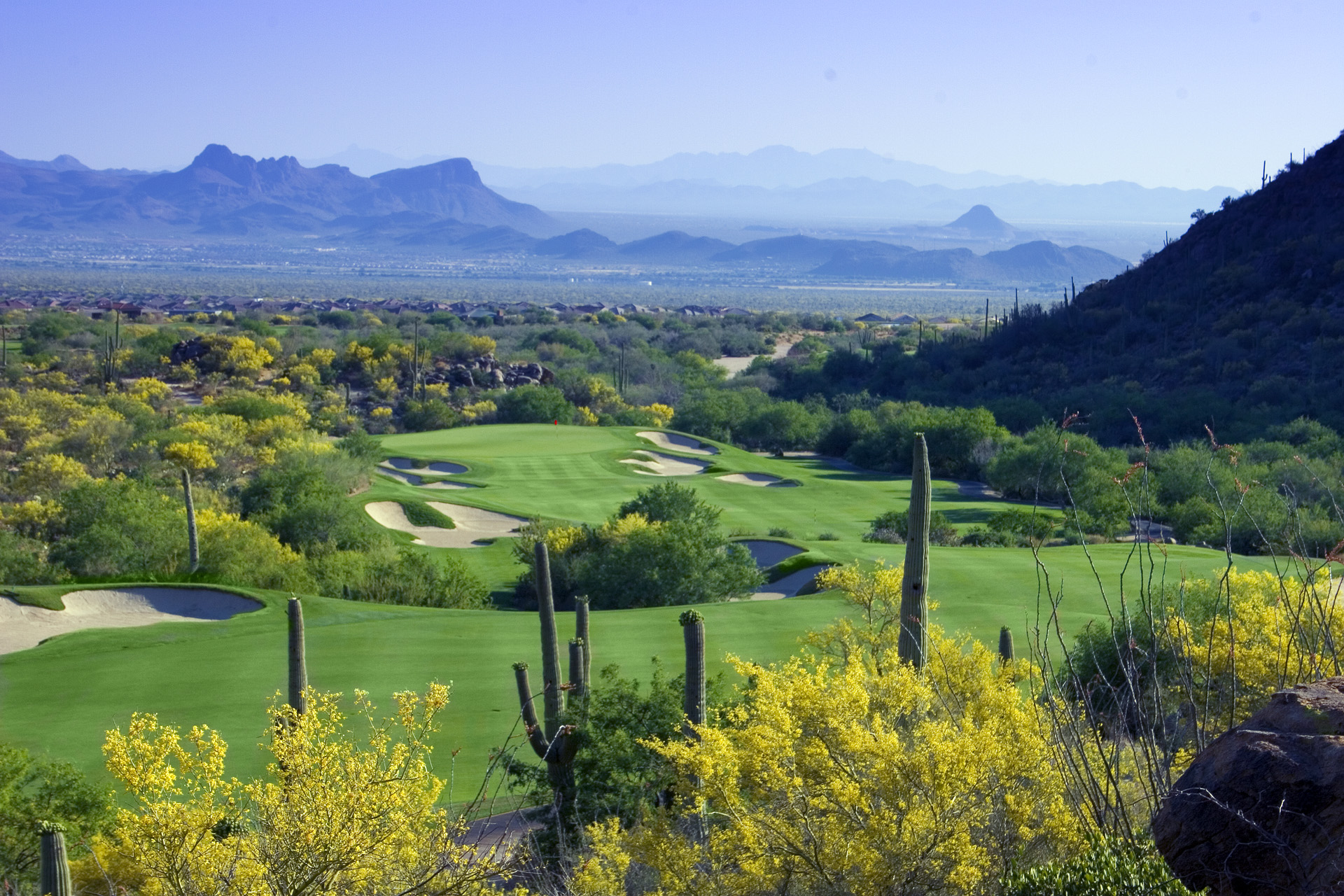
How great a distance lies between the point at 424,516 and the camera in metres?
33.2

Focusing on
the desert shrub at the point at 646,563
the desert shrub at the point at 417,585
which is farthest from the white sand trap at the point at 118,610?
the desert shrub at the point at 646,563

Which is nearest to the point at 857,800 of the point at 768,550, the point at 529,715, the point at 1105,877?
the point at 1105,877

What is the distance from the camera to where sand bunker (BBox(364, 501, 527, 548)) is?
32.0 metres

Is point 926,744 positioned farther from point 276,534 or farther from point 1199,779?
point 276,534

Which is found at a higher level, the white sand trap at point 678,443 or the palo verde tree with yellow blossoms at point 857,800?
the palo verde tree with yellow blossoms at point 857,800

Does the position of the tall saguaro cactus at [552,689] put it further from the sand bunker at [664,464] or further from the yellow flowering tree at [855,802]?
the sand bunker at [664,464]

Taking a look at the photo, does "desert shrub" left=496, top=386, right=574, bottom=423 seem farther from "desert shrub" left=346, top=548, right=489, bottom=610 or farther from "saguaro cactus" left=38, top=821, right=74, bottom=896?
"saguaro cactus" left=38, top=821, right=74, bottom=896

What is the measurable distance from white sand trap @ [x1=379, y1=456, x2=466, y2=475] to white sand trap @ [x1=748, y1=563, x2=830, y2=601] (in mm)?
19863

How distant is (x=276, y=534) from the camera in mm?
27578

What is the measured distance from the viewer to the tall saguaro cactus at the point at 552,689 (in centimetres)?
1073

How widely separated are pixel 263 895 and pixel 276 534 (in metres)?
23.3

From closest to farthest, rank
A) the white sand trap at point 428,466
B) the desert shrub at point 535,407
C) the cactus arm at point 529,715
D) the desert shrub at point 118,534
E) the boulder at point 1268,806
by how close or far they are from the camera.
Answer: the boulder at point 1268,806
the cactus arm at point 529,715
the desert shrub at point 118,534
the white sand trap at point 428,466
the desert shrub at point 535,407

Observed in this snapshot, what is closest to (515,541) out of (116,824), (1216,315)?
(116,824)

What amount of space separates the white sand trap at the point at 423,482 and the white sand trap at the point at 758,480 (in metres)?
9.27
